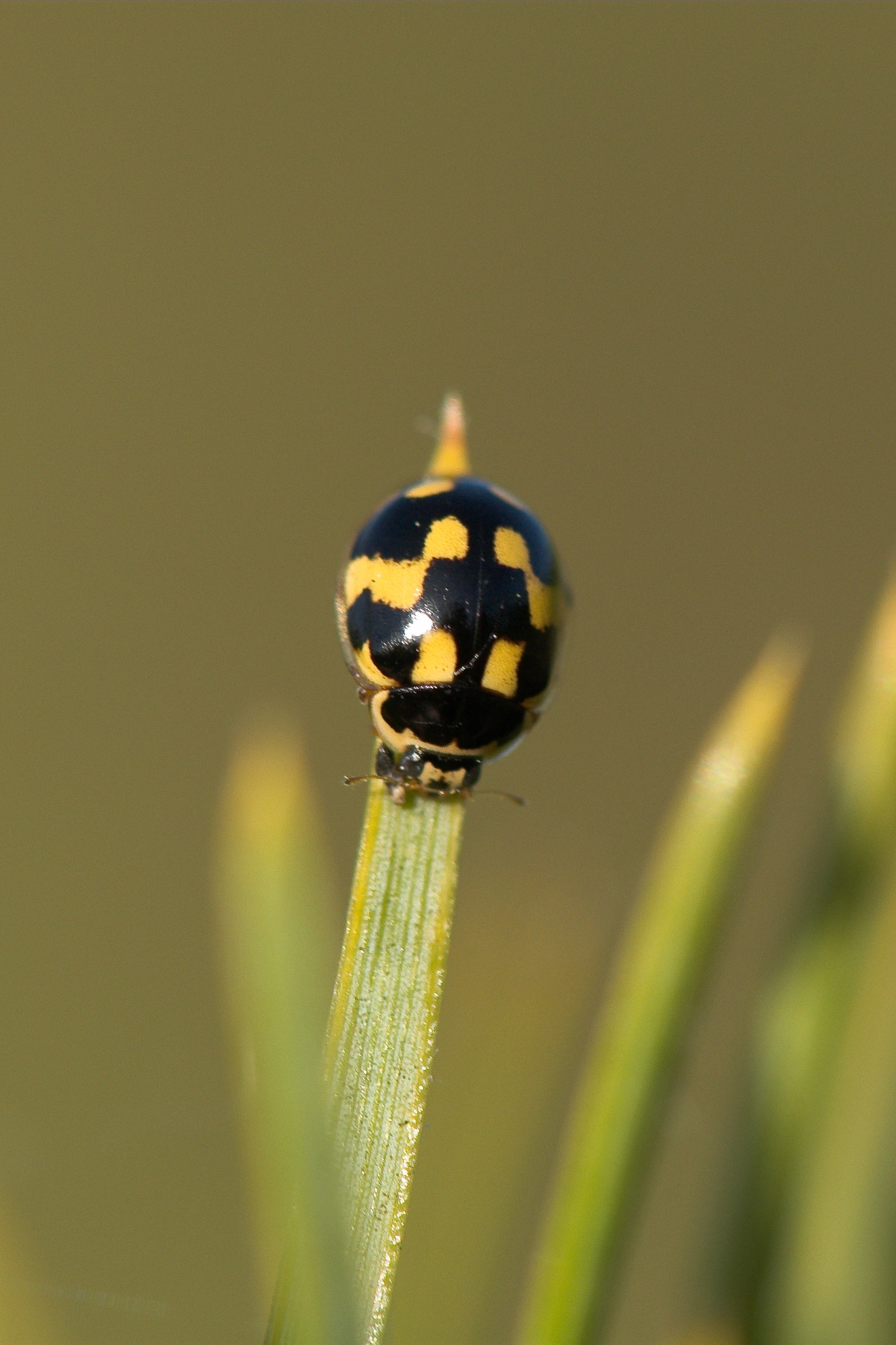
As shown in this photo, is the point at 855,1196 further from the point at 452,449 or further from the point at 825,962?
the point at 452,449

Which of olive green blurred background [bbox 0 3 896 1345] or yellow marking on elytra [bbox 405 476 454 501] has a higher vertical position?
olive green blurred background [bbox 0 3 896 1345]

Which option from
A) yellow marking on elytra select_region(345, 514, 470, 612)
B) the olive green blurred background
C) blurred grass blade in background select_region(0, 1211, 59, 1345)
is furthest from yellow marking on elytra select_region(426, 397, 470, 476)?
the olive green blurred background

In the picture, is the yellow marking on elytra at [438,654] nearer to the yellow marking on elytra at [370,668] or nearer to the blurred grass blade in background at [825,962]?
the yellow marking on elytra at [370,668]

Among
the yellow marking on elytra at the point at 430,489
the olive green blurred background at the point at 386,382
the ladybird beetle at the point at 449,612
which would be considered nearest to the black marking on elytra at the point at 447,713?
the ladybird beetle at the point at 449,612

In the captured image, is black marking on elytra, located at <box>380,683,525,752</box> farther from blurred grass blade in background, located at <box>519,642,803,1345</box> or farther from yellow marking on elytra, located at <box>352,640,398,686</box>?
blurred grass blade in background, located at <box>519,642,803,1345</box>

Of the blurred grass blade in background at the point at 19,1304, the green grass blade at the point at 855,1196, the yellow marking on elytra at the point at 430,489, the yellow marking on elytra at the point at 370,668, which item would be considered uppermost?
the yellow marking on elytra at the point at 430,489

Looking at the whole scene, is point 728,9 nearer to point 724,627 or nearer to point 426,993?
point 724,627

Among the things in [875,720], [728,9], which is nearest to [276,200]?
[728,9]

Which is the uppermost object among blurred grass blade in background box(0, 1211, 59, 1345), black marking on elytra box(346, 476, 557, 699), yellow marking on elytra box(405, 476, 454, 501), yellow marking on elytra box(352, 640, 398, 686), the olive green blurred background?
the olive green blurred background
